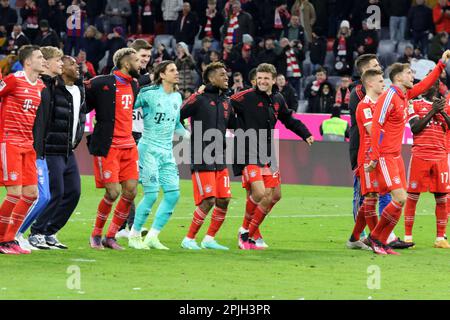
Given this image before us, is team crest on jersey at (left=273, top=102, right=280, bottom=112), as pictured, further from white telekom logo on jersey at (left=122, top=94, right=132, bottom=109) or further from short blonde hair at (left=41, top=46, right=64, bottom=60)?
short blonde hair at (left=41, top=46, right=64, bottom=60)

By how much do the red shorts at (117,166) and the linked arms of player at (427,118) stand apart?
147 inches

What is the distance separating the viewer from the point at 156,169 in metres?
14.5

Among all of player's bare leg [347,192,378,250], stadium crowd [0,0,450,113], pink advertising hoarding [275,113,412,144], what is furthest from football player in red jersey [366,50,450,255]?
stadium crowd [0,0,450,113]

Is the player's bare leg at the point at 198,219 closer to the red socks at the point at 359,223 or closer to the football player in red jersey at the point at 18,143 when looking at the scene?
the red socks at the point at 359,223

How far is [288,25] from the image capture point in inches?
1247

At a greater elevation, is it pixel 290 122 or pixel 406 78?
pixel 406 78

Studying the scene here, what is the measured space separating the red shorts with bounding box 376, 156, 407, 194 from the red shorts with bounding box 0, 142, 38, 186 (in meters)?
3.92

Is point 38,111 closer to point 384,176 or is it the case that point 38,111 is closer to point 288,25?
point 384,176

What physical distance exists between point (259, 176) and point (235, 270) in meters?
2.40

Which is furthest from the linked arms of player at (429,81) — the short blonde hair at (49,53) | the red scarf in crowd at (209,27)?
the red scarf in crowd at (209,27)

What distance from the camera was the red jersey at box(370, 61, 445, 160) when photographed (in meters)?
13.8

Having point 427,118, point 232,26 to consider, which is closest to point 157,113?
point 427,118

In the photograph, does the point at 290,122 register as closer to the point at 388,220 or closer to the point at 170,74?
the point at 170,74

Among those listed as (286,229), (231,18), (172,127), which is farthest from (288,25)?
(172,127)
